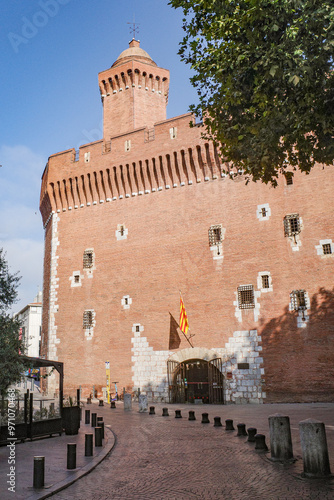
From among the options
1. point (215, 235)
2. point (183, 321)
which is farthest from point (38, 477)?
point (215, 235)

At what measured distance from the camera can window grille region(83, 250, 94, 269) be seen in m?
26.5

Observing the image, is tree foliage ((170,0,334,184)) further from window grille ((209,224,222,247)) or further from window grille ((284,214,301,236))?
window grille ((209,224,222,247))

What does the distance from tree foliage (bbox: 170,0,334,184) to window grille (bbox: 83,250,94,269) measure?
17.8 meters

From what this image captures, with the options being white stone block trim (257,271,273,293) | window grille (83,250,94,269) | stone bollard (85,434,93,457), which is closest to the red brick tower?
window grille (83,250,94,269)

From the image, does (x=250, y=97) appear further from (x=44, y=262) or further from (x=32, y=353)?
(x=32, y=353)

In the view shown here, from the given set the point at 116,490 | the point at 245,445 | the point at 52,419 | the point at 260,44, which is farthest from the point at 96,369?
the point at 260,44

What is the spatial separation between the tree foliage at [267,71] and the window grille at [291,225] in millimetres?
11889

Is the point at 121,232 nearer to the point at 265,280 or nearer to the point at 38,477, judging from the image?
the point at 265,280

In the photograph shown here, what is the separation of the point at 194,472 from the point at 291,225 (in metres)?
16.0

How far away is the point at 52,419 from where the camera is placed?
12477 millimetres

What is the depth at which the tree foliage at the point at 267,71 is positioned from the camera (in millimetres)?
7762

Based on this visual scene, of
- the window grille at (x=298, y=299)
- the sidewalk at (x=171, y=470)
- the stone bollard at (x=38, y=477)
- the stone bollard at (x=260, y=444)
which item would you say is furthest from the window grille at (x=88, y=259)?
the stone bollard at (x=38, y=477)

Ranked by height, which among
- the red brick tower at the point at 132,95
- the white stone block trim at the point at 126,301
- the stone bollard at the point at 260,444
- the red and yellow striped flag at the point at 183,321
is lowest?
the stone bollard at the point at 260,444

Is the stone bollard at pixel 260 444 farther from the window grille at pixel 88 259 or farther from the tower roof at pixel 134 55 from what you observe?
the tower roof at pixel 134 55
